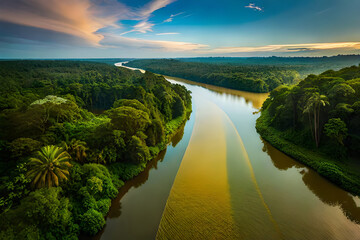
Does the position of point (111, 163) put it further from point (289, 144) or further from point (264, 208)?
point (289, 144)

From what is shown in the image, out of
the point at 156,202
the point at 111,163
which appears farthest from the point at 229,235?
the point at 111,163

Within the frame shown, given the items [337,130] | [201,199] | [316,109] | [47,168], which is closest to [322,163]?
[337,130]

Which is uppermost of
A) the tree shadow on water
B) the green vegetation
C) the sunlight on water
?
the green vegetation

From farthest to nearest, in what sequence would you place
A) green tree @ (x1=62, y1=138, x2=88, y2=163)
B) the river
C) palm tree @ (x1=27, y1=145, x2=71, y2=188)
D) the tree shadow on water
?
green tree @ (x1=62, y1=138, x2=88, y2=163) → the tree shadow on water → the river → palm tree @ (x1=27, y1=145, x2=71, y2=188)

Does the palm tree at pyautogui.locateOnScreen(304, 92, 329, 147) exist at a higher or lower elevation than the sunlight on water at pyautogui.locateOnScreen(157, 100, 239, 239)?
higher

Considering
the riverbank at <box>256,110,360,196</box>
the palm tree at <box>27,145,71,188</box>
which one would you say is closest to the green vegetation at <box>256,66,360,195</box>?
the riverbank at <box>256,110,360,196</box>

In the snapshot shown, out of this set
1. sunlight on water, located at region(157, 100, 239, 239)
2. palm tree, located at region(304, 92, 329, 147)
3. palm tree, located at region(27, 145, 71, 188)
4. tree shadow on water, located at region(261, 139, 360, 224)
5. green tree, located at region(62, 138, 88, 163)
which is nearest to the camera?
palm tree, located at region(27, 145, 71, 188)

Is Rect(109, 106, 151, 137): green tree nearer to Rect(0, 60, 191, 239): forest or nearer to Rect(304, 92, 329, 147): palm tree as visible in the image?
Rect(0, 60, 191, 239): forest

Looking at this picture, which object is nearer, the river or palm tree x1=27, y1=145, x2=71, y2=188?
palm tree x1=27, y1=145, x2=71, y2=188
